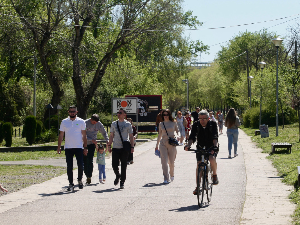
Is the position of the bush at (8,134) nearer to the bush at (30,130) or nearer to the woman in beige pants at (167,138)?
the bush at (30,130)

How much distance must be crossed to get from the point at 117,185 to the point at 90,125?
1506mm

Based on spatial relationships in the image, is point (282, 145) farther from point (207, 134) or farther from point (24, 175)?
point (207, 134)

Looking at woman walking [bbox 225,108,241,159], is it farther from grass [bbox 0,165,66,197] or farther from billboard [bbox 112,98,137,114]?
billboard [bbox 112,98,137,114]

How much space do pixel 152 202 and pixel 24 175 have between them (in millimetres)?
6029

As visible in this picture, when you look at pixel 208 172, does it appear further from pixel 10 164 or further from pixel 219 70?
pixel 219 70

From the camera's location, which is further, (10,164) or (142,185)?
(10,164)

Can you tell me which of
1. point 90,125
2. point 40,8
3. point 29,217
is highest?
point 40,8

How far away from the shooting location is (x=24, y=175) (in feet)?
47.0

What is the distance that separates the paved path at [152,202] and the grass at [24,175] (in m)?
0.44

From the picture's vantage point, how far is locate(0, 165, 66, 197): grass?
40.7 ft

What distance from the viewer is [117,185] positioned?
1206 cm

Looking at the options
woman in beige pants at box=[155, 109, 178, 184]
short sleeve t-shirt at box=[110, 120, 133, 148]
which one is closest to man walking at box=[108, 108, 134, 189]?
short sleeve t-shirt at box=[110, 120, 133, 148]

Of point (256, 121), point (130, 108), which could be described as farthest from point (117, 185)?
point (256, 121)

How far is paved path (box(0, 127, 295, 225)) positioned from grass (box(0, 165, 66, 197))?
439mm
